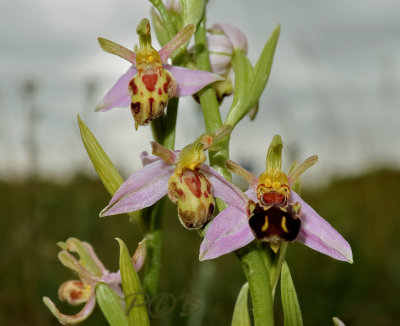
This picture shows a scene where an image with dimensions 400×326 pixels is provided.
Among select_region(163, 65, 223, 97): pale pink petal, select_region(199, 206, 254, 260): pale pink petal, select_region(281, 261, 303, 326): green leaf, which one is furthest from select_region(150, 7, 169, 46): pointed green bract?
select_region(281, 261, 303, 326): green leaf

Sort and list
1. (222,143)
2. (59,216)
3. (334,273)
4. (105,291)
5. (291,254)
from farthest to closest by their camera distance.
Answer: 1. (59,216)
2. (291,254)
3. (334,273)
4. (105,291)
5. (222,143)

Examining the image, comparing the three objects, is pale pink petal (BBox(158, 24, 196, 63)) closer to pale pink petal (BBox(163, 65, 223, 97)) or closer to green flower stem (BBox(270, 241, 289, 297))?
pale pink petal (BBox(163, 65, 223, 97))

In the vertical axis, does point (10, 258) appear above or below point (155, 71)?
below

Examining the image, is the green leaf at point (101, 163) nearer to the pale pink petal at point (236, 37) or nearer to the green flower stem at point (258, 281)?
the green flower stem at point (258, 281)

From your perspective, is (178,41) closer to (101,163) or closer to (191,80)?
(191,80)

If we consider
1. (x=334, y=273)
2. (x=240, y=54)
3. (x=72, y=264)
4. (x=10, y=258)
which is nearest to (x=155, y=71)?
(x=240, y=54)

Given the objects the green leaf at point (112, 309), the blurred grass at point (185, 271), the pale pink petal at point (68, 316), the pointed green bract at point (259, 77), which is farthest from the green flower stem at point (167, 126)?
the blurred grass at point (185, 271)

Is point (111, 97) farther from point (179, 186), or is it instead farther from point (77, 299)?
point (77, 299)
